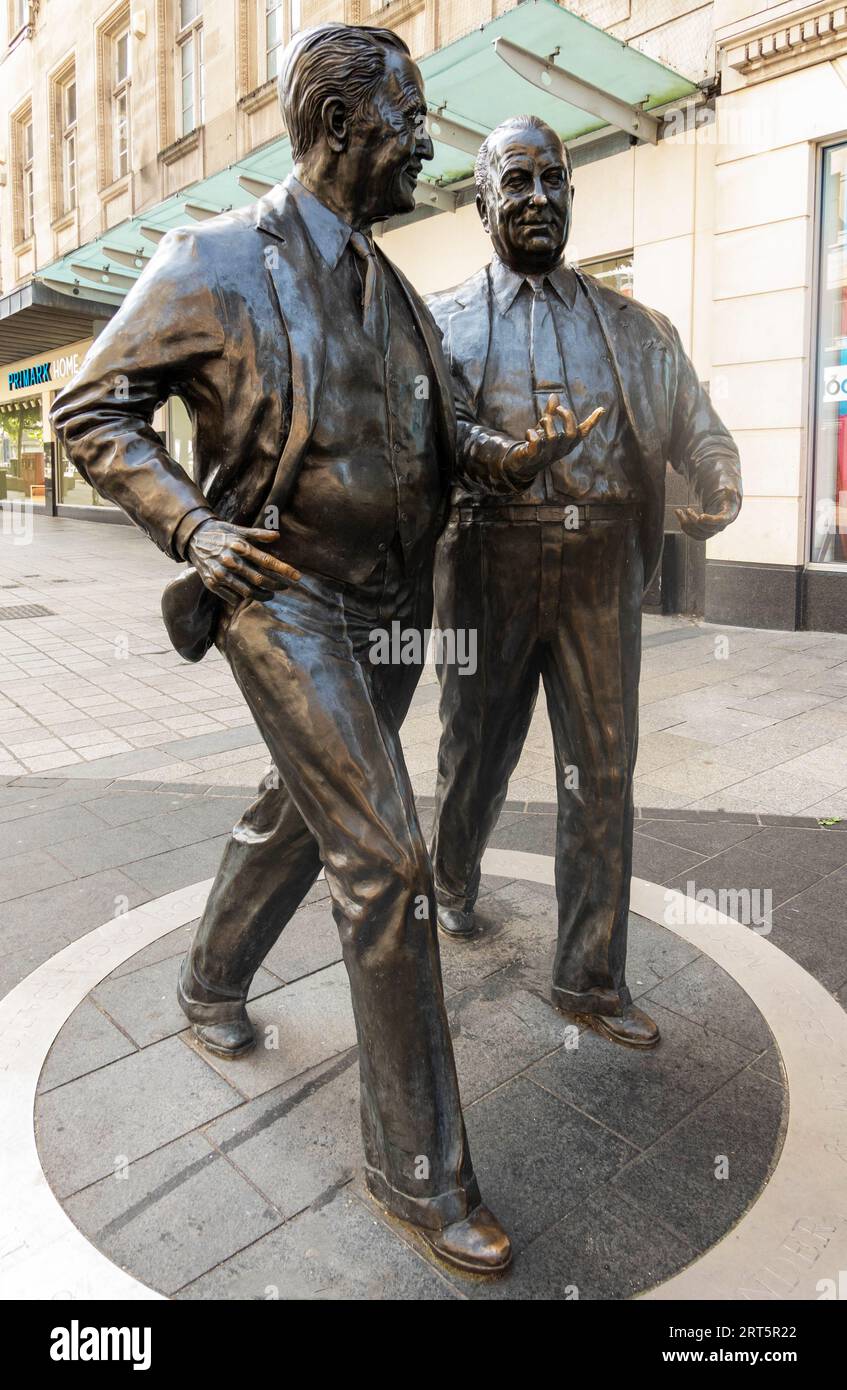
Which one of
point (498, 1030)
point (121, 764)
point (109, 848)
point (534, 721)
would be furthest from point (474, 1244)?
point (534, 721)

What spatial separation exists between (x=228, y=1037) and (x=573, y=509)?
1.61 m

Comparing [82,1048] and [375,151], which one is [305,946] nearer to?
[82,1048]

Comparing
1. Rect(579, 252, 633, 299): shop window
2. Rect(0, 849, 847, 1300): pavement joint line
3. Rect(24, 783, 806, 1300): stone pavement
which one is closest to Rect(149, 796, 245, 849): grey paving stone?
Rect(0, 849, 847, 1300): pavement joint line

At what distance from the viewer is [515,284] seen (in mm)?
2648

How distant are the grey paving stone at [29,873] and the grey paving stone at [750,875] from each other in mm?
2289

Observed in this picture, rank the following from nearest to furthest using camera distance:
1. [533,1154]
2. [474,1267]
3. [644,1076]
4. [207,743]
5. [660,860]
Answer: [474,1267], [533,1154], [644,1076], [660,860], [207,743]

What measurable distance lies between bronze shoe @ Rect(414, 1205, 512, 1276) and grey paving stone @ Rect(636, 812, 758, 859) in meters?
2.33

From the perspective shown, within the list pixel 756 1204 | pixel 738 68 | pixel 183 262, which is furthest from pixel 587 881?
pixel 738 68

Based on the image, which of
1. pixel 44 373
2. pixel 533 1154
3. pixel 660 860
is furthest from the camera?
pixel 44 373

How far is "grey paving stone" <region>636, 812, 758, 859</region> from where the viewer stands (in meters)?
4.18

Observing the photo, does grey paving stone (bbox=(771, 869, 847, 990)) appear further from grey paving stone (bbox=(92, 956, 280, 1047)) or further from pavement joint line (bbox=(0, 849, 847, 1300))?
grey paving stone (bbox=(92, 956, 280, 1047))

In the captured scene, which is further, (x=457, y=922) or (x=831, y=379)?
(x=831, y=379)
